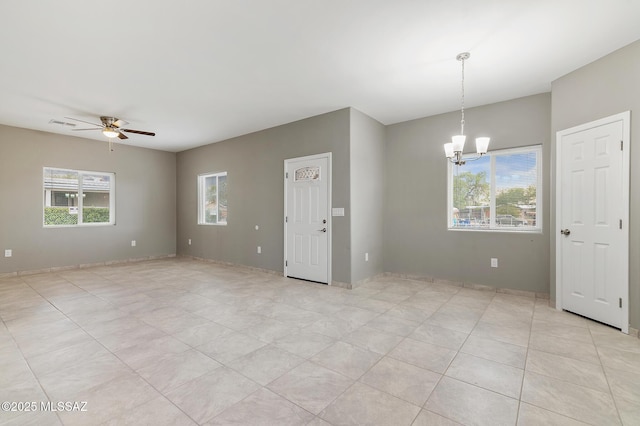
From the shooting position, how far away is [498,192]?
441 centimetres

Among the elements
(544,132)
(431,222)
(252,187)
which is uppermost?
(544,132)

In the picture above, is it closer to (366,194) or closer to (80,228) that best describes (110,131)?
(80,228)

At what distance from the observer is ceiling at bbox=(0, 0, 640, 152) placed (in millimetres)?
2352

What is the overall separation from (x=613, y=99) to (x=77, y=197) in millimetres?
8914

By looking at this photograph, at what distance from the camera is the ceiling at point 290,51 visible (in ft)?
7.72

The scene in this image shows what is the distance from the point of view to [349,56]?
3.05 metres

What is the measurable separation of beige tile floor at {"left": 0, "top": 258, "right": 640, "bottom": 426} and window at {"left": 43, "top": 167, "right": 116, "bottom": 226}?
→ 8.26 ft

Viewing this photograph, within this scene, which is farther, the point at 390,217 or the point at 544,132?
the point at 390,217

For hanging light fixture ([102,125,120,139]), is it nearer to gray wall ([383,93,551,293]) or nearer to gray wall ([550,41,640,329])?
gray wall ([383,93,551,293])

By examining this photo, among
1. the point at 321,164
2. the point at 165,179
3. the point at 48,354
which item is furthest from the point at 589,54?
the point at 165,179

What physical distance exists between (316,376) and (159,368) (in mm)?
1192

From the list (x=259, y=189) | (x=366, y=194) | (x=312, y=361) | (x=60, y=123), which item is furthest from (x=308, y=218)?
(x=60, y=123)

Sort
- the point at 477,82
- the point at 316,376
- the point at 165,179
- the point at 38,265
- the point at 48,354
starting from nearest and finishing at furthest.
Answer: the point at 316,376 → the point at 48,354 → the point at 477,82 → the point at 38,265 → the point at 165,179

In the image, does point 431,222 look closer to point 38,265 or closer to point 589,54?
point 589,54
